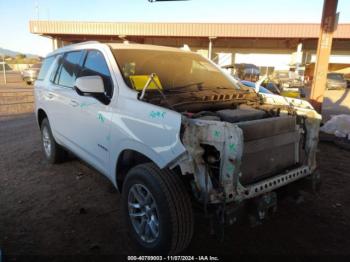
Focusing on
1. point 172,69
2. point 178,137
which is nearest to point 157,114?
point 178,137

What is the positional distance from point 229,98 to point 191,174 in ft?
3.87

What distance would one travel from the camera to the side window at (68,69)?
13.1 feet

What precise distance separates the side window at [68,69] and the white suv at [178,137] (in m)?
0.03

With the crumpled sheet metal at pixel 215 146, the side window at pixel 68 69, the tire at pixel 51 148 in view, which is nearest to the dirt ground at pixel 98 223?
the tire at pixel 51 148

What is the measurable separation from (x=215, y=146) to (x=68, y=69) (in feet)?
9.28

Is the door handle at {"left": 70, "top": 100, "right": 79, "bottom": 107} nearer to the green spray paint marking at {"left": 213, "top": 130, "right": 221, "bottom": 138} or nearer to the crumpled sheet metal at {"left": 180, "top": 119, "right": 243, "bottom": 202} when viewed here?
the crumpled sheet metal at {"left": 180, "top": 119, "right": 243, "bottom": 202}

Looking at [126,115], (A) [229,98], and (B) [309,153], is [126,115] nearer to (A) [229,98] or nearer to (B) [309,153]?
(A) [229,98]

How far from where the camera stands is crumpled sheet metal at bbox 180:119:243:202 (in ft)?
7.30

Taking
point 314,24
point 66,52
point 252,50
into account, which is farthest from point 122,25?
point 66,52

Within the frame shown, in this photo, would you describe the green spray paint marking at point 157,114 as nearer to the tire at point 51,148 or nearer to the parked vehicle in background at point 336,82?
the tire at point 51,148

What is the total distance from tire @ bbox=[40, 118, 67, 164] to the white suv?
876mm

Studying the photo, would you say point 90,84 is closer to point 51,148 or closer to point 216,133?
point 216,133

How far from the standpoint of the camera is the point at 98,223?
3318mm

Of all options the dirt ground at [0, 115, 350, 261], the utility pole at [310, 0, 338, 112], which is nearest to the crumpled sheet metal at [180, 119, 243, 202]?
the dirt ground at [0, 115, 350, 261]
